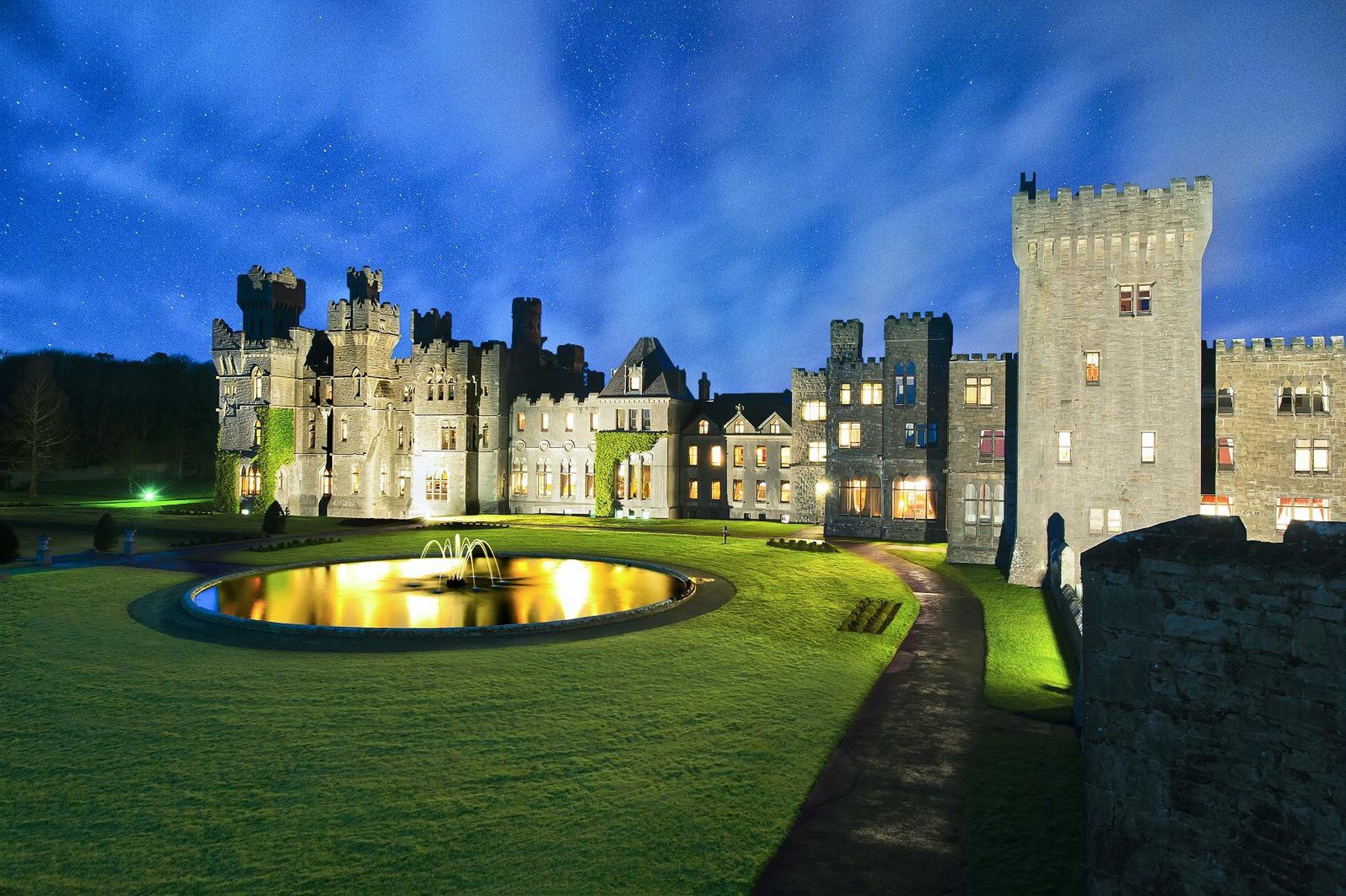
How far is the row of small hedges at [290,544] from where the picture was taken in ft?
134

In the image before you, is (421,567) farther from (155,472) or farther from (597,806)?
(155,472)

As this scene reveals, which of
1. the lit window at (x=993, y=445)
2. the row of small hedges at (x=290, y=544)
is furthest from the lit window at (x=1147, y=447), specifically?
the row of small hedges at (x=290, y=544)

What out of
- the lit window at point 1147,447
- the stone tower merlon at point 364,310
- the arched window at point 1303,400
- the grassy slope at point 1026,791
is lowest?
the grassy slope at point 1026,791

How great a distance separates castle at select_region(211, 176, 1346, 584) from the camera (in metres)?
32.0

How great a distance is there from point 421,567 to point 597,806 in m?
25.6

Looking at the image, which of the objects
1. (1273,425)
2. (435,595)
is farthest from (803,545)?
(1273,425)

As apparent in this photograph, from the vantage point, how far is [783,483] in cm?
6175

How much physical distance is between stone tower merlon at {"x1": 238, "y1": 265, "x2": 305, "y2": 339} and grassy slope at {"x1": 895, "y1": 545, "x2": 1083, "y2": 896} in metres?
74.0

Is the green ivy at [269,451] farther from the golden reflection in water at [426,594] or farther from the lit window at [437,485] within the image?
the golden reflection in water at [426,594]

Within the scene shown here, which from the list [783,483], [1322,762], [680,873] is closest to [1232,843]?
[1322,762]

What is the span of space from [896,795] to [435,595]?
66.0ft

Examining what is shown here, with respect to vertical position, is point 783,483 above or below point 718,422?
below

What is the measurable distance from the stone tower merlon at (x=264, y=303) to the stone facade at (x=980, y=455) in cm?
6340

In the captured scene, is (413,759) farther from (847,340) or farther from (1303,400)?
(847,340)
